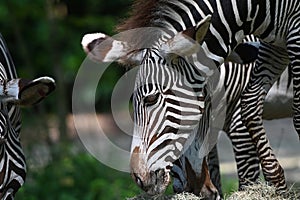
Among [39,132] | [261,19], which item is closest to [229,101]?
[261,19]

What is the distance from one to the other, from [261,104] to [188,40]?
1293 millimetres

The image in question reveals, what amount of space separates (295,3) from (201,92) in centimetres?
99

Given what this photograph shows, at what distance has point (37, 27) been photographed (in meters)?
15.4

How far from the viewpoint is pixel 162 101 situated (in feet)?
19.3

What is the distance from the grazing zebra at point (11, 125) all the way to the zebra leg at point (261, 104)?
1687 millimetres

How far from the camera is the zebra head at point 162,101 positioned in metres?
5.83

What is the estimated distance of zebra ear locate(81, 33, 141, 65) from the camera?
6.01 meters

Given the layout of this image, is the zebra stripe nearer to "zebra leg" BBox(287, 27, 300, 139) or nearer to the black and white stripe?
the black and white stripe

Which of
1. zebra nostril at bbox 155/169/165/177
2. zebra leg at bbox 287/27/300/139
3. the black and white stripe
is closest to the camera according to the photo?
zebra nostril at bbox 155/169/165/177

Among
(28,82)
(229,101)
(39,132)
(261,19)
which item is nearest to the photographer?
(28,82)

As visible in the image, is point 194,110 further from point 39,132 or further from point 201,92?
point 39,132

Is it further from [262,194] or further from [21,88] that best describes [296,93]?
[21,88]

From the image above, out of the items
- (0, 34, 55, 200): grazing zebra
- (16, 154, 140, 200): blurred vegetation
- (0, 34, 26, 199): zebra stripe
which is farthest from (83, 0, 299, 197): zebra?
(16, 154, 140, 200): blurred vegetation

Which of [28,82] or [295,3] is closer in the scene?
[28,82]
